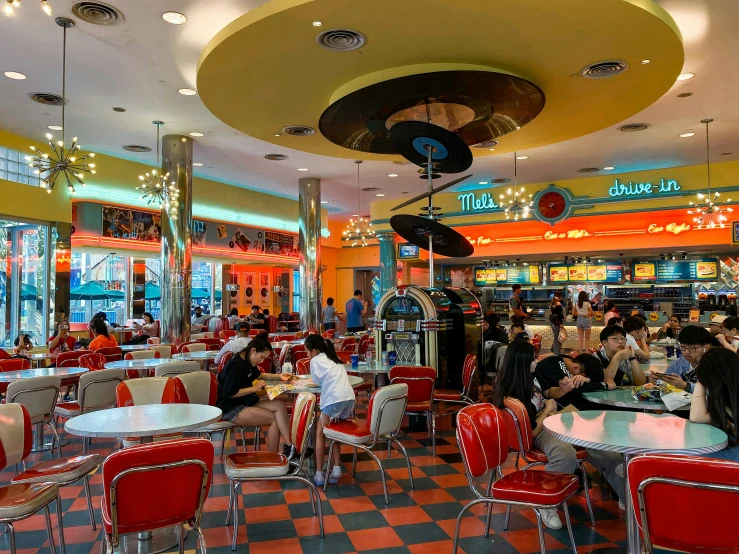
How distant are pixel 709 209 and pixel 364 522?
8.75m

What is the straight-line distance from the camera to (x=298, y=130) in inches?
295

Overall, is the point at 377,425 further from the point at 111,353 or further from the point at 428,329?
the point at 111,353

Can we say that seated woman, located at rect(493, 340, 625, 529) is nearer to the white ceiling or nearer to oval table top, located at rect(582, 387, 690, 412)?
oval table top, located at rect(582, 387, 690, 412)

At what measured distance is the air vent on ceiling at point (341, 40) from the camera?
15.8 feet

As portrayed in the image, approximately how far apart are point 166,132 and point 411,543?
7911 mm

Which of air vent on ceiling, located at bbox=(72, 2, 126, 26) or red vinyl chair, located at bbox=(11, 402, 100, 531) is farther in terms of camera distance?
air vent on ceiling, located at bbox=(72, 2, 126, 26)

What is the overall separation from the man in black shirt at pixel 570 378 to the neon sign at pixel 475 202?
8991 mm

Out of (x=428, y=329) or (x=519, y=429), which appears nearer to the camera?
(x=519, y=429)

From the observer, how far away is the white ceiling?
18.4 feet

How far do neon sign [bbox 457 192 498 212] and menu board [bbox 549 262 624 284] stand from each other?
2.04m

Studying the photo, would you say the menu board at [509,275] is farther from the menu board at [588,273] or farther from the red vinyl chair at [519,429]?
the red vinyl chair at [519,429]

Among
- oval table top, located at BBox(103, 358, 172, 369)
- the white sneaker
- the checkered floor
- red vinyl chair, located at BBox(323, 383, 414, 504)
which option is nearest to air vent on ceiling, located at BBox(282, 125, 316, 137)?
oval table top, located at BBox(103, 358, 172, 369)

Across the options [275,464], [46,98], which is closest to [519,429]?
[275,464]

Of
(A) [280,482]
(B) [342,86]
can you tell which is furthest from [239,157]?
(A) [280,482]
